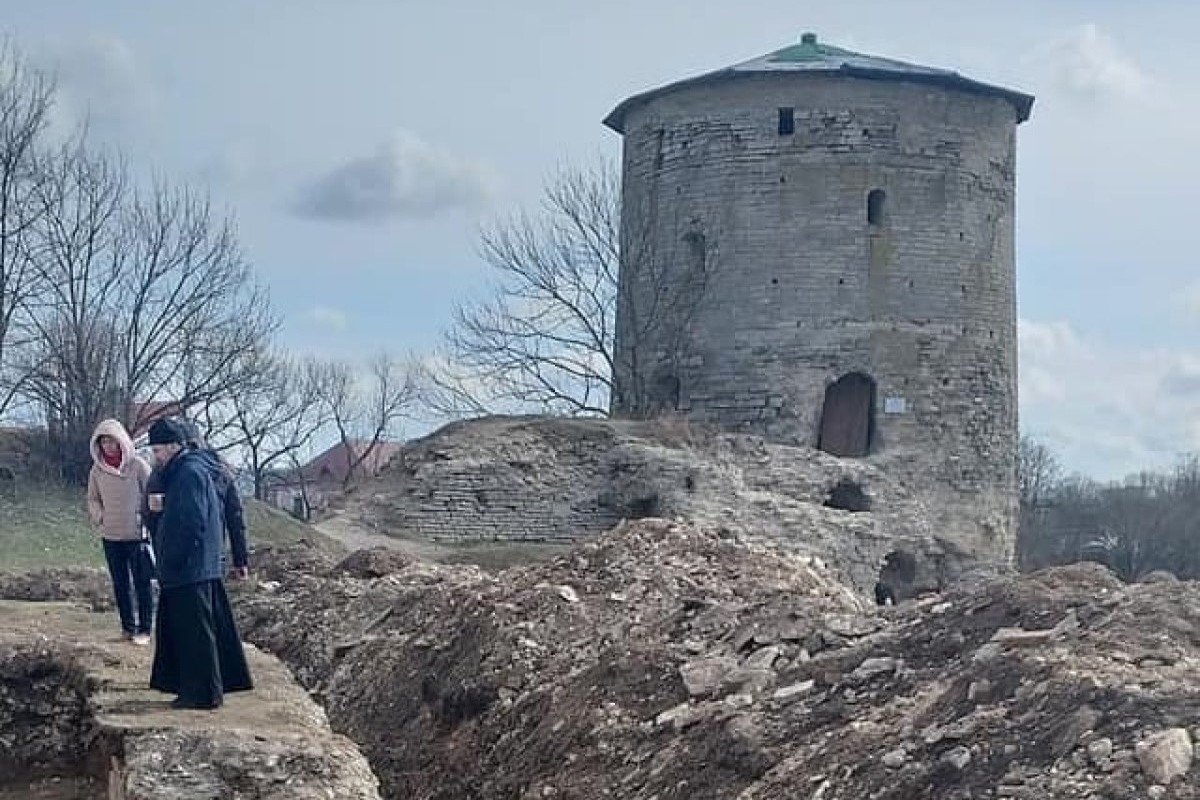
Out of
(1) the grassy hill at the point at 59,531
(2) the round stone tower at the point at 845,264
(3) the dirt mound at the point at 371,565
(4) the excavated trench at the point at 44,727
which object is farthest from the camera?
(2) the round stone tower at the point at 845,264

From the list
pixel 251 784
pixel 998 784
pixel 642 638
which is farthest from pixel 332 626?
pixel 998 784

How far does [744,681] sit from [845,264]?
19.5 meters

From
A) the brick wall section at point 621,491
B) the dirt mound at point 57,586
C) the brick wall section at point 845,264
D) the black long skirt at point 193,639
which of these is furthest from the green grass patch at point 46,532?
the black long skirt at point 193,639

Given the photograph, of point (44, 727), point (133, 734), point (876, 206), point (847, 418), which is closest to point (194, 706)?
point (133, 734)

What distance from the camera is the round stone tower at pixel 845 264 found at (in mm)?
25859

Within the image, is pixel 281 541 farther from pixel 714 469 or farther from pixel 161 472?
pixel 161 472

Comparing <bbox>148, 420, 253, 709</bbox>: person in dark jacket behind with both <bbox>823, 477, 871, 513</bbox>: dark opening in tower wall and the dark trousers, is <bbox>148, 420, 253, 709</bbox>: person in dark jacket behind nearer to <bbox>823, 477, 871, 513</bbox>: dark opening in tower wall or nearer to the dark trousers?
the dark trousers

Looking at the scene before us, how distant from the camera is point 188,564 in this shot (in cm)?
658

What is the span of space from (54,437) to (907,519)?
11.6m

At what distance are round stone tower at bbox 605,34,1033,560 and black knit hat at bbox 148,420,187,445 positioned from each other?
19426mm

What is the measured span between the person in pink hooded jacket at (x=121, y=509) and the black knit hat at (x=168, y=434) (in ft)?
3.77

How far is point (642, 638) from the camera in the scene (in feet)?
26.5

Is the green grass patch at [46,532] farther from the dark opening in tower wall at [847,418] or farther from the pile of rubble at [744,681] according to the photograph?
the dark opening in tower wall at [847,418]

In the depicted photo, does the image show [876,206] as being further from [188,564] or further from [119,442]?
[188,564]
